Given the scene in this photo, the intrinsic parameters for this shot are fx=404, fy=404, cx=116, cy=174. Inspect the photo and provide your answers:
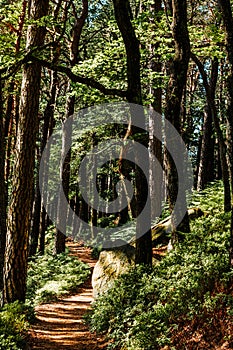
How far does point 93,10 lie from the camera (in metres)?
21.5

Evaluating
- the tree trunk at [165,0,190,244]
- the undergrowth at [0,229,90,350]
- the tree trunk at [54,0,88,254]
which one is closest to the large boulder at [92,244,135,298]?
the tree trunk at [165,0,190,244]

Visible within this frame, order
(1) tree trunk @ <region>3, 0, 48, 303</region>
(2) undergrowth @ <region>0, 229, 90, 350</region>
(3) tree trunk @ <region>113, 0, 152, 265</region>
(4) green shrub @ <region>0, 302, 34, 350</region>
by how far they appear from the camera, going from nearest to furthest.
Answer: (4) green shrub @ <region>0, 302, 34, 350</region>, (2) undergrowth @ <region>0, 229, 90, 350</region>, (3) tree trunk @ <region>113, 0, 152, 265</region>, (1) tree trunk @ <region>3, 0, 48, 303</region>

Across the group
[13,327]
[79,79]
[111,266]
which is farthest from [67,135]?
[13,327]

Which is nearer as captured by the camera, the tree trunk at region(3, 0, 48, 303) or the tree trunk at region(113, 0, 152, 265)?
the tree trunk at region(113, 0, 152, 265)

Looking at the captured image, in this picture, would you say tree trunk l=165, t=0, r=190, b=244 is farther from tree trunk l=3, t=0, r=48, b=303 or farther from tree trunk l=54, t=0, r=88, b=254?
tree trunk l=54, t=0, r=88, b=254

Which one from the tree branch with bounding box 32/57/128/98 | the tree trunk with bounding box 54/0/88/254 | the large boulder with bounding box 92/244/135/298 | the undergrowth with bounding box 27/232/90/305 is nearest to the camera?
the tree branch with bounding box 32/57/128/98

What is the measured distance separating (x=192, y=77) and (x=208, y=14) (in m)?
9.29

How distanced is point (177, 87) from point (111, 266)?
16.9 ft

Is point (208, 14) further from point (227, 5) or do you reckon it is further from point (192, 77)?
point (227, 5)

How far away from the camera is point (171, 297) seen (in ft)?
23.0

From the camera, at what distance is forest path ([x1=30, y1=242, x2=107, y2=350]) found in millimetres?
8070

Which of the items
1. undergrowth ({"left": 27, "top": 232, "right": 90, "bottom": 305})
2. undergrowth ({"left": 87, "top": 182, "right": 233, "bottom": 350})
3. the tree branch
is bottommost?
undergrowth ({"left": 27, "top": 232, "right": 90, "bottom": 305})

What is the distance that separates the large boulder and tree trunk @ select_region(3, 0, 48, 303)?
2.56m

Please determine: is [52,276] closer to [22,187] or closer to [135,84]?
[22,187]
